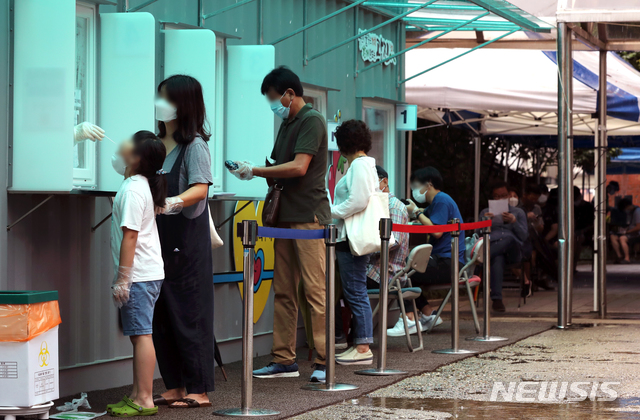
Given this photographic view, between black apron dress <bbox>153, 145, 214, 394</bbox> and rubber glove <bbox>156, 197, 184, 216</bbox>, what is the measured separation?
20 centimetres

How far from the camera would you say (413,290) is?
7668 millimetres

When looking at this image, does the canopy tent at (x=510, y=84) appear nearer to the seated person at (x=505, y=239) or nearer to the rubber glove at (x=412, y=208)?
the seated person at (x=505, y=239)

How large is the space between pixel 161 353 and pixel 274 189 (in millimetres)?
1380

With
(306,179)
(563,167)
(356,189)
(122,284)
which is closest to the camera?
(122,284)

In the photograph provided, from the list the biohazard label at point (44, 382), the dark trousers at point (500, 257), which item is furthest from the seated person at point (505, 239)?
the biohazard label at point (44, 382)

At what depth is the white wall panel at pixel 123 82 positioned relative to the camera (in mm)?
5707

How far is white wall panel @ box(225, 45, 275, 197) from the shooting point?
6969 mm

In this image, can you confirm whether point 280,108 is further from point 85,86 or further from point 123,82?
point 85,86

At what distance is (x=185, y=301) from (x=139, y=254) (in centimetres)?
46

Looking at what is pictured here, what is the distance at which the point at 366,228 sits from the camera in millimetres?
6707

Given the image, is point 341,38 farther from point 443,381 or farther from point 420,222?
point 443,381

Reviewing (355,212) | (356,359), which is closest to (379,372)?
(356,359)

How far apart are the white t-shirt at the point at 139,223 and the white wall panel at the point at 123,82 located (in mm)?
850

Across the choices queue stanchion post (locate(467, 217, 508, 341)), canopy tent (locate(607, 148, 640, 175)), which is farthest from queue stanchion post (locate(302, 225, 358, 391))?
canopy tent (locate(607, 148, 640, 175))
